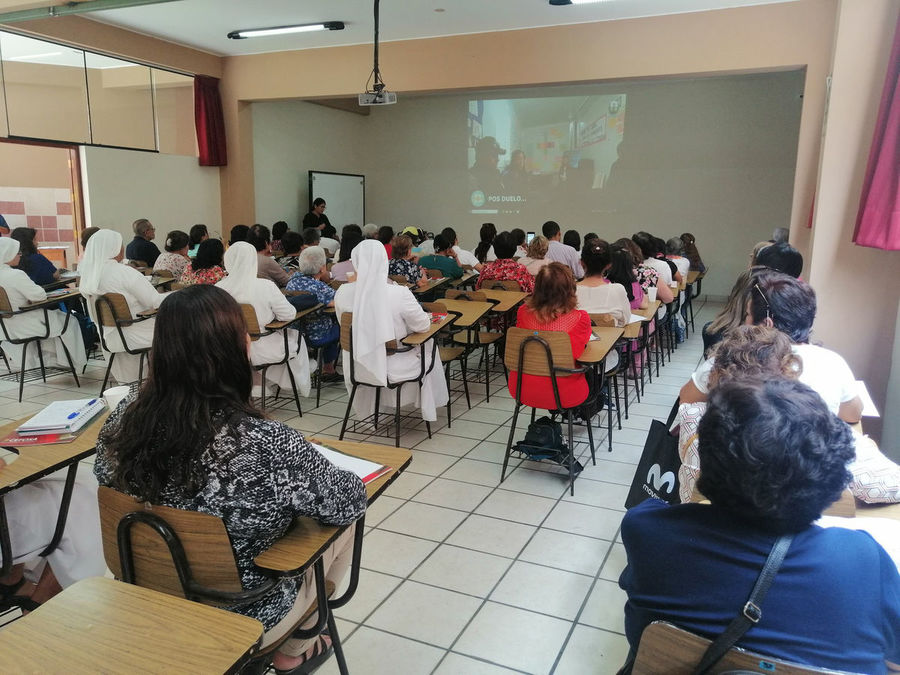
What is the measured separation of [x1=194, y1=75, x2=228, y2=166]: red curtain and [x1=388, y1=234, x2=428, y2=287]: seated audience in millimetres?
4457

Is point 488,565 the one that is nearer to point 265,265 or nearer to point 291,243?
point 265,265

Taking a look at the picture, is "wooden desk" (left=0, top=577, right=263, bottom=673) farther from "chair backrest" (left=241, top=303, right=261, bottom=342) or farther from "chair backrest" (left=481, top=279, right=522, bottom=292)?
"chair backrest" (left=481, top=279, right=522, bottom=292)

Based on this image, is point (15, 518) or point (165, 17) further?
point (165, 17)

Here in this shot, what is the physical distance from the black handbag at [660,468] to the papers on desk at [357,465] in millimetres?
1057

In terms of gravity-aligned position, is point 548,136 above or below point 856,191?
above

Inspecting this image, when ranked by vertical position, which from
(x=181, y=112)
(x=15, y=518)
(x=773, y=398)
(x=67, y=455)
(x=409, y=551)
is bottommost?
(x=409, y=551)

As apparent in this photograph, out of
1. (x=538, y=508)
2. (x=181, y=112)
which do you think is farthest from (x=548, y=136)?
(x=538, y=508)

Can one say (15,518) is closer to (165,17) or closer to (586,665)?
(586,665)

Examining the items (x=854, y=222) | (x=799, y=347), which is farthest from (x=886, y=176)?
(x=799, y=347)

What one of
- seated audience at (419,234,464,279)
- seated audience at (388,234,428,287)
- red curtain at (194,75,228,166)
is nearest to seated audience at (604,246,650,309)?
seated audience at (388,234,428,287)

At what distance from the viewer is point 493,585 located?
2457 mm

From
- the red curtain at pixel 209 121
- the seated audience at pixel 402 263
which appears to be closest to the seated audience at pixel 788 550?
the seated audience at pixel 402 263

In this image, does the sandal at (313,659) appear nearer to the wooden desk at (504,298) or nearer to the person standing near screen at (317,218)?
the wooden desk at (504,298)

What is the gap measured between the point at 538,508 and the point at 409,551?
75cm
